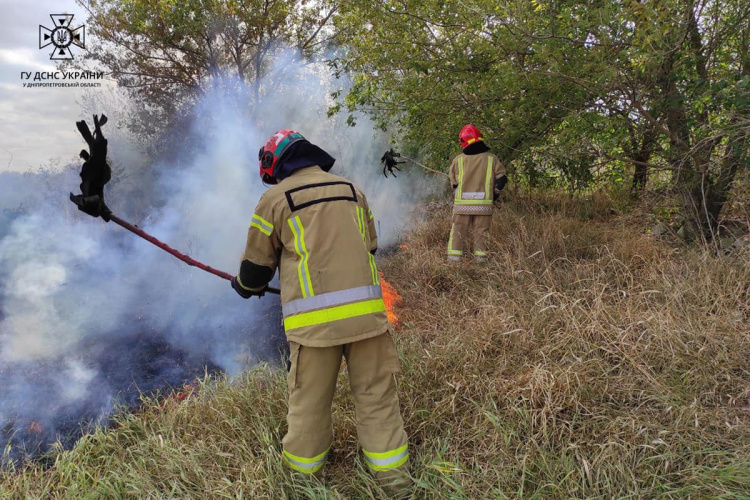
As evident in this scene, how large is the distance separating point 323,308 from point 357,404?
1.91 feet

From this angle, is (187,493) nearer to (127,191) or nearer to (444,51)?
(444,51)

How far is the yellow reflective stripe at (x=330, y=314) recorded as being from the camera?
6.61ft

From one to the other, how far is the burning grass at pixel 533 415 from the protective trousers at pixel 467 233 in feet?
6.16

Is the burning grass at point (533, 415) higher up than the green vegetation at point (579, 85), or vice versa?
the green vegetation at point (579, 85)

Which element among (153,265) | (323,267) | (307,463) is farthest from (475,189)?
(153,265)

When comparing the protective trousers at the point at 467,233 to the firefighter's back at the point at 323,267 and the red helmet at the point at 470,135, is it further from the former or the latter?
the firefighter's back at the point at 323,267

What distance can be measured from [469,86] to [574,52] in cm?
139

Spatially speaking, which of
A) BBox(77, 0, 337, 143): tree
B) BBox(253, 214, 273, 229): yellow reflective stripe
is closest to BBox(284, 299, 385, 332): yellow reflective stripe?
BBox(253, 214, 273, 229): yellow reflective stripe

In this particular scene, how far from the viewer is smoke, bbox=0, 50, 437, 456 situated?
13.4ft

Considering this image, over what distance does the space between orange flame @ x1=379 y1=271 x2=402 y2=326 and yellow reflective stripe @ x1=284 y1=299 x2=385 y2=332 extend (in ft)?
7.46

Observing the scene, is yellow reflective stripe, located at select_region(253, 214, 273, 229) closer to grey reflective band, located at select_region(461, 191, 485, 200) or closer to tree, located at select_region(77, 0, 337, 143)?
grey reflective band, located at select_region(461, 191, 485, 200)

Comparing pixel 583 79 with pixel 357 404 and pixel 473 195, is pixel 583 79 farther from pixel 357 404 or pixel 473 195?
pixel 357 404

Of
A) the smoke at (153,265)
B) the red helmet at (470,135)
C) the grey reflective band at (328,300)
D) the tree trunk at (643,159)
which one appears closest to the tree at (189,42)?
the smoke at (153,265)

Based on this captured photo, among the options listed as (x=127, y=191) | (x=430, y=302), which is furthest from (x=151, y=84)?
(x=430, y=302)
